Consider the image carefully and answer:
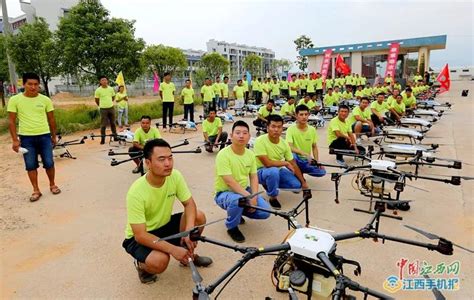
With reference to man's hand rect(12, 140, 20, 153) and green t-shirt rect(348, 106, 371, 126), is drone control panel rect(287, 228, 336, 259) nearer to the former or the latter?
man's hand rect(12, 140, 20, 153)

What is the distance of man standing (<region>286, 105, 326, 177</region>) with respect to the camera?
474cm

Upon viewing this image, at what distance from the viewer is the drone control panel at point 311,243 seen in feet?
6.15

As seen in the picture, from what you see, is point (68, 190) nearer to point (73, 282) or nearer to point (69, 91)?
point (73, 282)

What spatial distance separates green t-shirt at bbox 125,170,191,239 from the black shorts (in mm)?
34

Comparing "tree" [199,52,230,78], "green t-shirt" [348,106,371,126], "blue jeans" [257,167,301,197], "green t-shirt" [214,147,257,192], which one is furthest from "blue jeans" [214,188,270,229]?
"tree" [199,52,230,78]

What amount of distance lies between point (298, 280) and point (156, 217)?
1.25m

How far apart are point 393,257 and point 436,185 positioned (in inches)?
99.5

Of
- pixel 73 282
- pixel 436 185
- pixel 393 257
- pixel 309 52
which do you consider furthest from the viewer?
pixel 309 52

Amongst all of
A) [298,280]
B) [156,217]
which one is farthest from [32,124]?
[298,280]

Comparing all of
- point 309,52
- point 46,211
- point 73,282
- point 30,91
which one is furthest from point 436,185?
point 309,52

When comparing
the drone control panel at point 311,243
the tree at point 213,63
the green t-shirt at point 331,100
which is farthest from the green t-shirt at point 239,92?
the tree at point 213,63

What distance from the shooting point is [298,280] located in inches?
74.9

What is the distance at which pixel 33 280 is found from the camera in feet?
9.05

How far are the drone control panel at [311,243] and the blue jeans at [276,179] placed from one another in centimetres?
194
